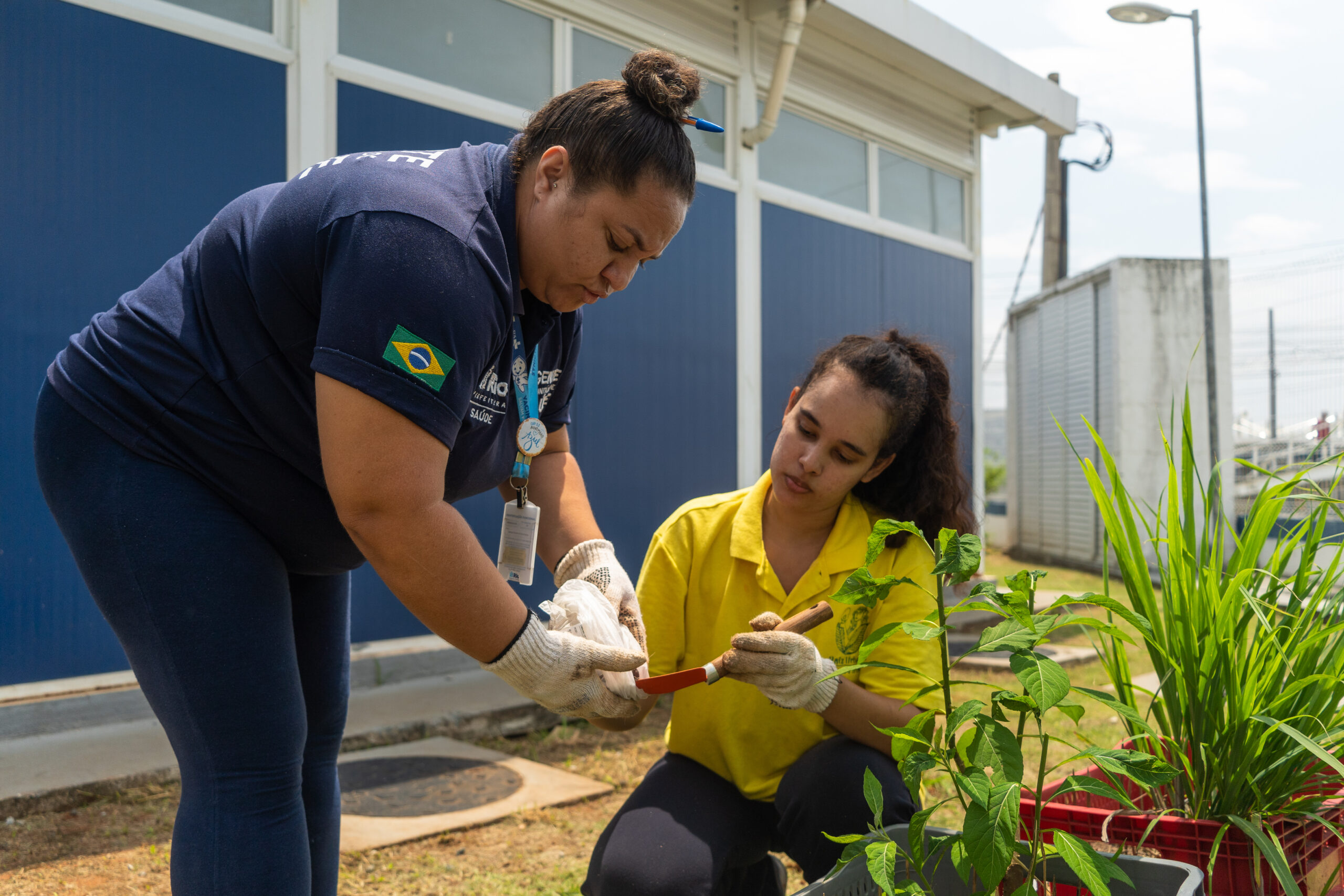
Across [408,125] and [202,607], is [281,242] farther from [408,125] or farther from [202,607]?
[408,125]

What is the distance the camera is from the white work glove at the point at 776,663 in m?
1.53

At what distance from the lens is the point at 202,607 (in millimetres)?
1245

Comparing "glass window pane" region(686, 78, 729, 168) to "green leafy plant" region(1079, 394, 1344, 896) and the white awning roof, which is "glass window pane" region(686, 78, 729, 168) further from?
"green leafy plant" region(1079, 394, 1344, 896)

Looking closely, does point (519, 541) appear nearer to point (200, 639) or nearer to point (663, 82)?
point (200, 639)

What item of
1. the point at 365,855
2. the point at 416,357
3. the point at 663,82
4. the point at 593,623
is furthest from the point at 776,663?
the point at 365,855

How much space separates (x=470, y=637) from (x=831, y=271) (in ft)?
17.9

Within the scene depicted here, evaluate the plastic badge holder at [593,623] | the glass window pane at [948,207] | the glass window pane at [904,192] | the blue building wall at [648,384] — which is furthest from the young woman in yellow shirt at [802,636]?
the glass window pane at [948,207]

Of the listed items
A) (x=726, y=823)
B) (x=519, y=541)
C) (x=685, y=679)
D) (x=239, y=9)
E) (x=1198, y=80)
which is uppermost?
(x=1198, y=80)

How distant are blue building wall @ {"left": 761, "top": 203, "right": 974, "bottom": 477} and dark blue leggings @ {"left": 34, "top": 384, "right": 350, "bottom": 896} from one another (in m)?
4.36

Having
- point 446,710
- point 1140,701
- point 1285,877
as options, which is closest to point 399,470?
point 1285,877

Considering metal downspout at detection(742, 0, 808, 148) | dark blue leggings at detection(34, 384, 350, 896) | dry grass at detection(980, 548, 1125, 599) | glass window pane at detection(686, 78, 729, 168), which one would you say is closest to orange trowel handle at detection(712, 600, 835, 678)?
dark blue leggings at detection(34, 384, 350, 896)

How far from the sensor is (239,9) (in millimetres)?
3721

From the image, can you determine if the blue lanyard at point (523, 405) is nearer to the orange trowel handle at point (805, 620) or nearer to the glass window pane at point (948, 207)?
the orange trowel handle at point (805, 620)

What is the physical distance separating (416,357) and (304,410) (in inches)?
10.3
